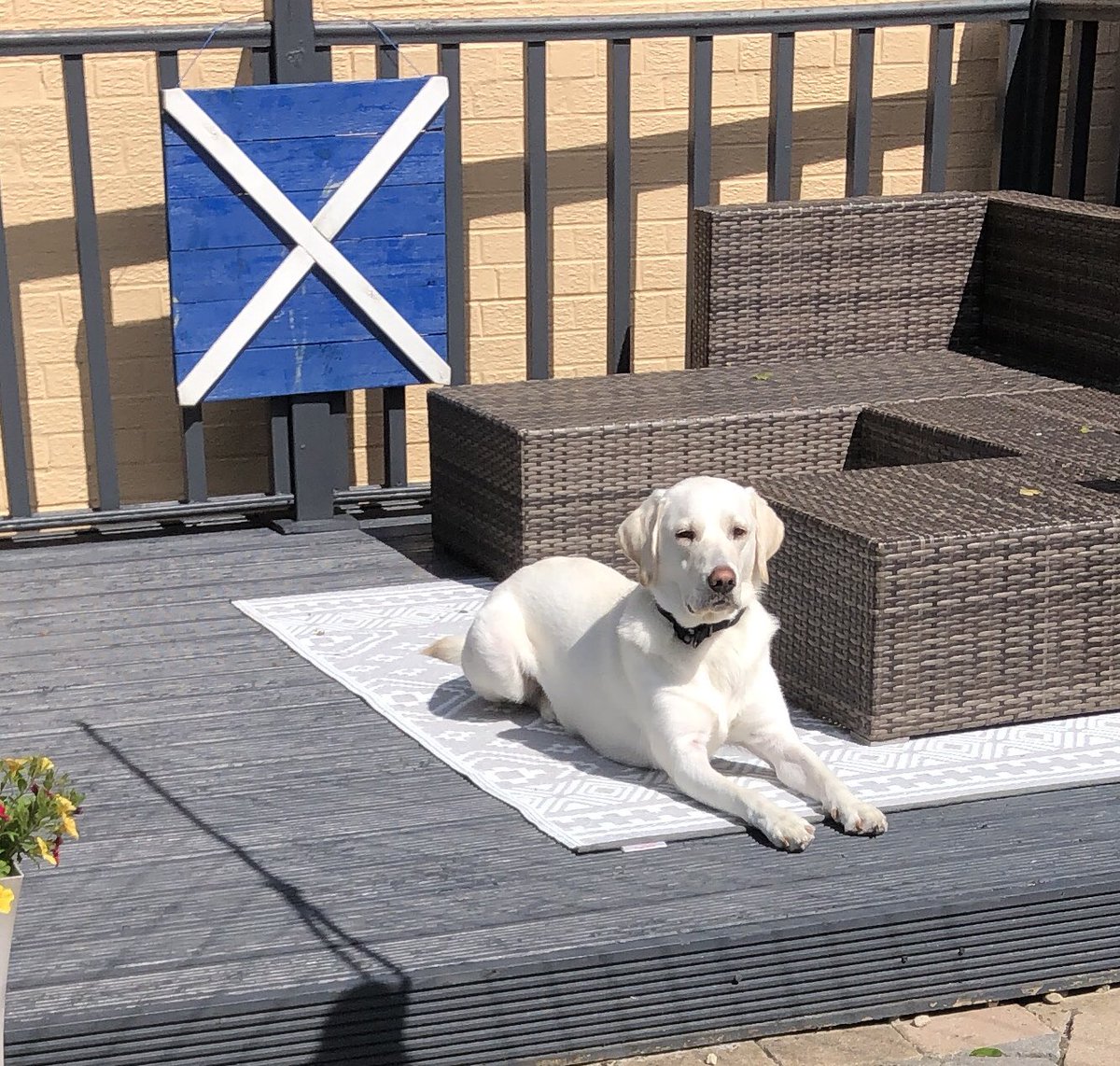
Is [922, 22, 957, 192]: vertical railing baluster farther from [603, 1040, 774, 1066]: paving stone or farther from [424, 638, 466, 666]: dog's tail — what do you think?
[603, 1040, 774, 1066]: paving stone

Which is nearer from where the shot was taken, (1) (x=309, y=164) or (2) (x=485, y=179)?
(1) (x=309, y=164)

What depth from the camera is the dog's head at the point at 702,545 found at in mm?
3387

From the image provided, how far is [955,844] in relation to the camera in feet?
10.9

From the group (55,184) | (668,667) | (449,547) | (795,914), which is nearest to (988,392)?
(449,547)

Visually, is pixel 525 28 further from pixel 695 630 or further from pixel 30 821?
pixel 30 821

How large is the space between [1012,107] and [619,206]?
4.78ft

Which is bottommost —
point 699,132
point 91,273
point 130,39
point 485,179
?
point 91,273

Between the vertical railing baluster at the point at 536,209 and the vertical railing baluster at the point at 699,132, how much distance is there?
464mm

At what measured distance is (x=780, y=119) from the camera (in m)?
6.06

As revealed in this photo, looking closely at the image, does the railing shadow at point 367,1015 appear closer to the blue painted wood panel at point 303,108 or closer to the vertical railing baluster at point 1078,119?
the blue painted wood panel at point 303,108

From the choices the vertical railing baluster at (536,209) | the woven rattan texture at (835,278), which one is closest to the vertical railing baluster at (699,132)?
the woven rattan texture at (835,278)

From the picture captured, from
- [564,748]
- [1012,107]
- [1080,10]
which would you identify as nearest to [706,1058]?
[564,748]

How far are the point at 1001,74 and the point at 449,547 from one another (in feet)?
8.71

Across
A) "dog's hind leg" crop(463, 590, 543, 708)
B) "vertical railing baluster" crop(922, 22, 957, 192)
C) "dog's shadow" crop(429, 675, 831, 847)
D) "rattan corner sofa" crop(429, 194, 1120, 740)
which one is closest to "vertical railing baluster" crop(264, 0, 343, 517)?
"rattan corner sofa" crop(429, 194, 1120, 740)
